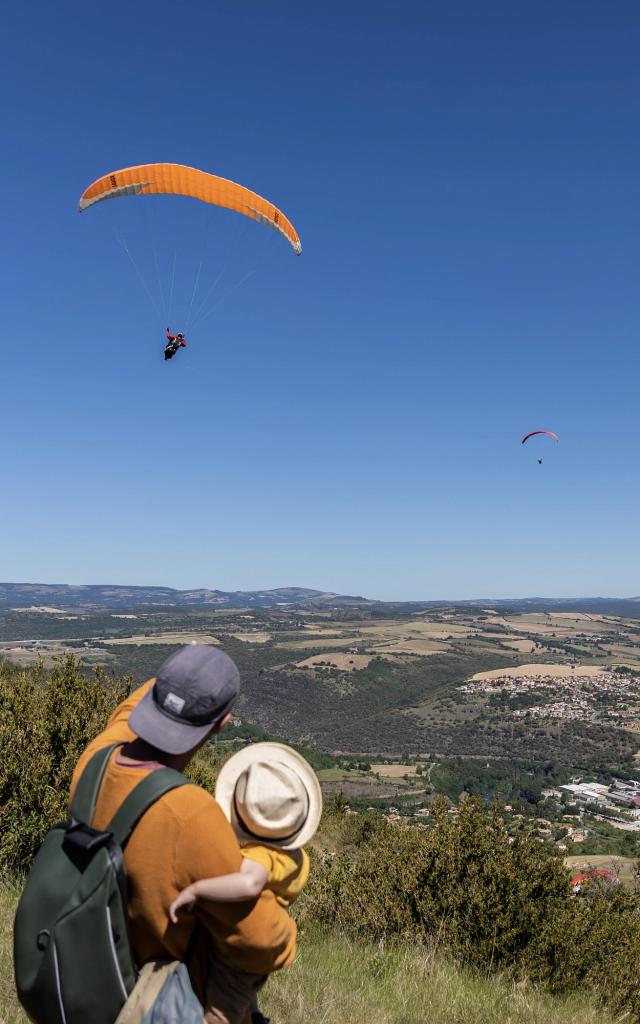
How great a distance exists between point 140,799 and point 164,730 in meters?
0.28

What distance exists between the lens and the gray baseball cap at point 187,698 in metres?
Answer: 2.18

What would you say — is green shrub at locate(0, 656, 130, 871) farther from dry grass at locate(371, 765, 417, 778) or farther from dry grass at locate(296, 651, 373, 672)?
dry grass at locate(296, 651, 373, 672)

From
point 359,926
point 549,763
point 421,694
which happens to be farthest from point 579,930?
point 421,694

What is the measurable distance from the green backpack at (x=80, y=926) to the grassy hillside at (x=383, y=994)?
269cm

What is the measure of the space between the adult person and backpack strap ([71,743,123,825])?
0.07 feet

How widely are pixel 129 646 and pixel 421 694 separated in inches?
3306

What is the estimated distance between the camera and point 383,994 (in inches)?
199

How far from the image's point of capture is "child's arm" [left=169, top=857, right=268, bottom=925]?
1.88m

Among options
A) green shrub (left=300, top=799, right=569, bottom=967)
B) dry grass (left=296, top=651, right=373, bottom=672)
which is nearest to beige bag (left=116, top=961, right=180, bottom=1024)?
green shrub (left=300, top=799, right=569, bottom=967)

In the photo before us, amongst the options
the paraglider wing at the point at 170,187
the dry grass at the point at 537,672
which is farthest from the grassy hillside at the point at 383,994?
the dry grass at the point at 537,672

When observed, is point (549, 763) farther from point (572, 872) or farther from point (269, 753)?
point (269, 753)

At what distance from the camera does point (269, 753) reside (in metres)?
2.60

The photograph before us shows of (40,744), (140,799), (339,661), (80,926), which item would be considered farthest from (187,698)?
(339,661)

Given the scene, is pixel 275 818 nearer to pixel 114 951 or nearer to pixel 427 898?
pixel 114 951
